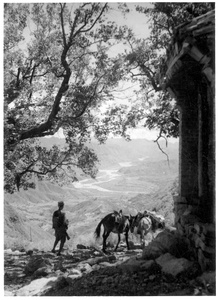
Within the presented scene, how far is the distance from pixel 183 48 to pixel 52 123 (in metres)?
7.90

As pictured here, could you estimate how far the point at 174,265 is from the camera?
6.07 meters

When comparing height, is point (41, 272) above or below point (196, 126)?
below

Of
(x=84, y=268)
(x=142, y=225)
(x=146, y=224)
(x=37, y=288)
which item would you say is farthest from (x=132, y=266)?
(x=146, y=224)

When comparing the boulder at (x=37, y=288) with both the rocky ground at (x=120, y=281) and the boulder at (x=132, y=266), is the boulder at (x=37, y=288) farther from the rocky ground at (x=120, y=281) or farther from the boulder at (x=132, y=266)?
the boulder at (x=132, y=266)

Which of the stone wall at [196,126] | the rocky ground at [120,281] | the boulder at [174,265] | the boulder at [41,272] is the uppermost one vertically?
the stone wall at [196,126]

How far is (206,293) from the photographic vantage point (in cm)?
496

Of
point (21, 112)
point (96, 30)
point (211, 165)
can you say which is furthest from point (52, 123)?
point (211, 165)

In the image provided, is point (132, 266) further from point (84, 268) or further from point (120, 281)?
point (84, 268)

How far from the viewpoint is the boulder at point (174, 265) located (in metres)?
5.88

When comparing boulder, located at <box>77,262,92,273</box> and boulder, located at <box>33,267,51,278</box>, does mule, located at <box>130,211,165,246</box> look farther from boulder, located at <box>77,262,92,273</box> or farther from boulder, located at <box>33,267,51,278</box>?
boulder, located at <box>33,267,51,278</box>

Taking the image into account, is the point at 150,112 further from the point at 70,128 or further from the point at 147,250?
the point at 147,250

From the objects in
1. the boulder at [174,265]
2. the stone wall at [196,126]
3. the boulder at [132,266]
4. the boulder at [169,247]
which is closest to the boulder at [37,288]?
the boulder at [132,266]

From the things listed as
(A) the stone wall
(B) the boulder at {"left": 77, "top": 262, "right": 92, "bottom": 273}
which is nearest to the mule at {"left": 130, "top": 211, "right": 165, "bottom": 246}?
(A) the stone wall

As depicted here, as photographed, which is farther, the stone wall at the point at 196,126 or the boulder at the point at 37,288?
the boulder at the point at 37,288
